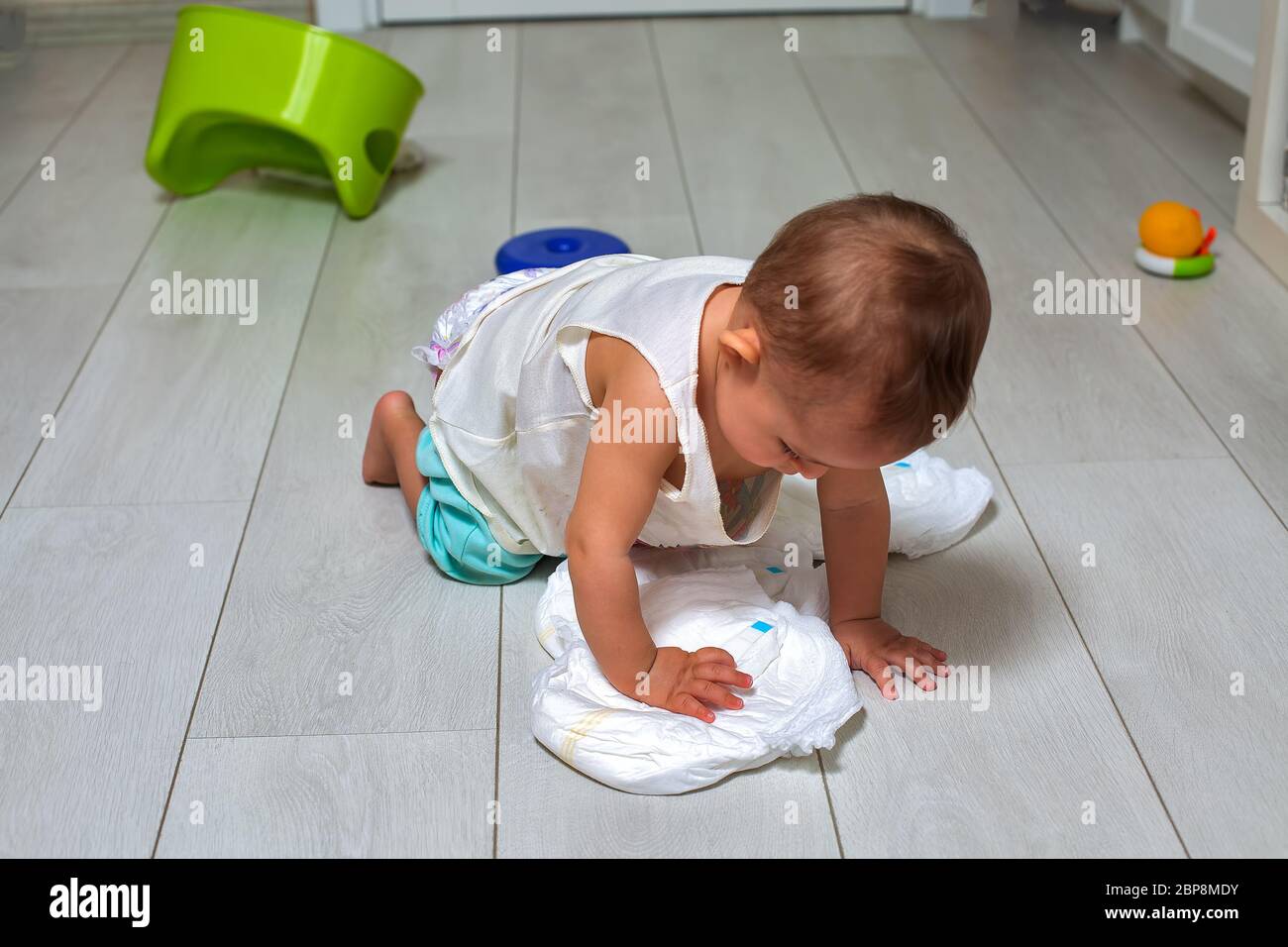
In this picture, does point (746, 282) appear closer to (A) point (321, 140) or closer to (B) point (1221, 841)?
→ (B) point (1221, 841)

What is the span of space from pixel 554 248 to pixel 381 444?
0.47 metres

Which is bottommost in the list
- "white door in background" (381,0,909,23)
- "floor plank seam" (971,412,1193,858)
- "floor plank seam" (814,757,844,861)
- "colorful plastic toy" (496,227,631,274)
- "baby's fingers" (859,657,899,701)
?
"floor plank seam" (971,412,1193,858)

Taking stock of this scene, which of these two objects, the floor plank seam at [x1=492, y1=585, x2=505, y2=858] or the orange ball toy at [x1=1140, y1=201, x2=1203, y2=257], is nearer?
the floor plank seam at [x1=492, y1=585, x2=505, y2=858]

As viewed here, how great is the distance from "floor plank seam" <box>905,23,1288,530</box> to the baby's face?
0.53 m

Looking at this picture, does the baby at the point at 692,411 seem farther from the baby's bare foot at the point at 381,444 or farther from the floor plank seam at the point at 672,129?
the floor plank seam at the point at 672,129

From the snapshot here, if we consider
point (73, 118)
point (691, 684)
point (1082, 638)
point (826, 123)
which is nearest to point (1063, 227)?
point (826, 123)

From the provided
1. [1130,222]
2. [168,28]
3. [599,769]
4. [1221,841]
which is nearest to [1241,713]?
[1221,841]

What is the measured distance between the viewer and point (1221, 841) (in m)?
0.86

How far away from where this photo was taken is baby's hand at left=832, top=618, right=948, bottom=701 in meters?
0.99

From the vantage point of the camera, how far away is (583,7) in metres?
2.67

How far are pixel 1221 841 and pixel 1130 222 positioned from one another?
43.7 inches

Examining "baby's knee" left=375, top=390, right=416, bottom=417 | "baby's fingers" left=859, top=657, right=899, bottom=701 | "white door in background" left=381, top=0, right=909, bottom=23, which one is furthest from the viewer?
"white door in background" left=381, top=0, right=909, bottom=23

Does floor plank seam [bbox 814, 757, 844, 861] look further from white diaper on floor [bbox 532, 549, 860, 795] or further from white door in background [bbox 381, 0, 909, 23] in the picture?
white door in background [bbox 381, 0, 909, 23]

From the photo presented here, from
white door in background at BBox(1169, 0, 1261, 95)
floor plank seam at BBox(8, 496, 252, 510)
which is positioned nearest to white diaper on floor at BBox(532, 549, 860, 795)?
floor plank seam at BBox(8, 496, 252, 510)
